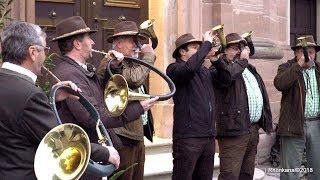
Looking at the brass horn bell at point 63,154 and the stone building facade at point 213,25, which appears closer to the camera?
the brass horn bell at point 63,154

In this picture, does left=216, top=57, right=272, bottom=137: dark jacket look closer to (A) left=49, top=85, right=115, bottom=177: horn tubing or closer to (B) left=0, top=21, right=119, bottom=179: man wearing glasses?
(A) left=49, top=85, right=115, bottom=177: horn tubing

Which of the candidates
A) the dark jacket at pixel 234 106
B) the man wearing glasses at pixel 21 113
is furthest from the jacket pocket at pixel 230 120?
the man wearing glasses at pixel 21 113

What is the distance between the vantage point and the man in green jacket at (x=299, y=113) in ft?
21.8

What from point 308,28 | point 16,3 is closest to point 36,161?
point 16,3

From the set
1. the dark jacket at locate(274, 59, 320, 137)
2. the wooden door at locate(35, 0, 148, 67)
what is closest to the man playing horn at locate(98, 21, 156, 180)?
the wooden door at locate(35, 0, 148, 67)

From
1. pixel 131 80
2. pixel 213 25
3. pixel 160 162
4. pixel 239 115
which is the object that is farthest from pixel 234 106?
pixel 213 25

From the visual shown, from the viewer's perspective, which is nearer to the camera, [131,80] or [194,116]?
[131,80]

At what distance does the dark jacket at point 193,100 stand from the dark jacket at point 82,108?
56.6 inches

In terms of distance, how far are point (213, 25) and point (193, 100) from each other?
2.97m

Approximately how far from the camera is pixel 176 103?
575cm

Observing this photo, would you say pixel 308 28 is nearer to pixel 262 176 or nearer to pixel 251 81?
pixel 262 176

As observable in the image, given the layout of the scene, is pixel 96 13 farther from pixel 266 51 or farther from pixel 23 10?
pixel 266 51

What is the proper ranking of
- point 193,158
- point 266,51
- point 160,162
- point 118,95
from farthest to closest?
point 266,51 < point 160,162 < point 193,158 < point 118,95

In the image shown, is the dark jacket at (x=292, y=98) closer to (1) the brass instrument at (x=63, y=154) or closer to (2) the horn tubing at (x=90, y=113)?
(2) the horn tubing at (x=90, y=113)
